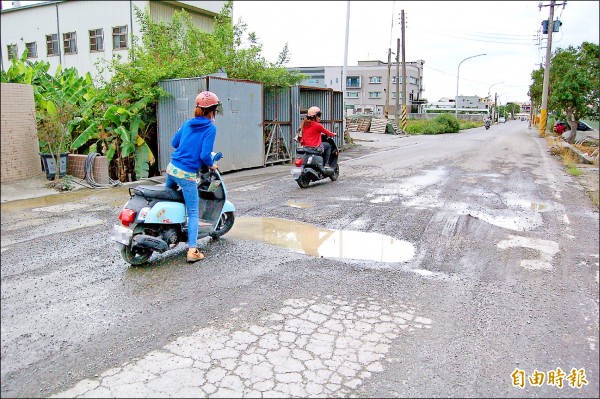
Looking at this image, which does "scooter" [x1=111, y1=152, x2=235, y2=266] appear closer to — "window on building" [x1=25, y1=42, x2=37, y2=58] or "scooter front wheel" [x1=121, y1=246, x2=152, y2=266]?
"scooter front wheel" [x1=121, y1=246, x2=152, y2=266]

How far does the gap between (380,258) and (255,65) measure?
11.1 m

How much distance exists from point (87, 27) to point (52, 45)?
3005 mm

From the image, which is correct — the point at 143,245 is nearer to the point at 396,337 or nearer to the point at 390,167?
the point at 396,337

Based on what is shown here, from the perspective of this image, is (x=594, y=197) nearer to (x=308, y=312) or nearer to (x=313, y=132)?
(x=313, y=132)

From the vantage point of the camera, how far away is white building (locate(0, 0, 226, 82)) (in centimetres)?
2466

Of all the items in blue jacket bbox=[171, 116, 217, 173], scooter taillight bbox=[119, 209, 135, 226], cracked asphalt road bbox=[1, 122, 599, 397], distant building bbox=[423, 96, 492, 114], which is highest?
distant building bbox=[423, 96, 492, 114]

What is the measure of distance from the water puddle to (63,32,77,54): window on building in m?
24.1

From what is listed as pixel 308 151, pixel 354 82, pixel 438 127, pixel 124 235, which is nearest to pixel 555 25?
pixel 438 127

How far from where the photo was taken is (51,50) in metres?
27.7

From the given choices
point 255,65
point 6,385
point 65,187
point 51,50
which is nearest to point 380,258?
point 6,385

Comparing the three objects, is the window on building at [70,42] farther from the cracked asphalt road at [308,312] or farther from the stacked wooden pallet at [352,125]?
the cracked asphalt road at [308,312]

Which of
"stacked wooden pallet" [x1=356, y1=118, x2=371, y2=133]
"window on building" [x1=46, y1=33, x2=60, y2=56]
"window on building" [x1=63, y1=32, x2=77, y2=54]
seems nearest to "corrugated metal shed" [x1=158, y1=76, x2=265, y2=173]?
"window on building" [x1=63, y1=32, x2=77, y2=54]


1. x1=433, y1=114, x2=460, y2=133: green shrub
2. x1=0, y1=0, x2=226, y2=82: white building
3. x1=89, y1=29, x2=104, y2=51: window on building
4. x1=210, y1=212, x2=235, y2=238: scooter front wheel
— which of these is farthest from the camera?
x1=433, y1=114, x2=460, y2=133: green shrub

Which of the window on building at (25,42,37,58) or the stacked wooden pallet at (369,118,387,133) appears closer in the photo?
the window on building at (25,42,37,58)
